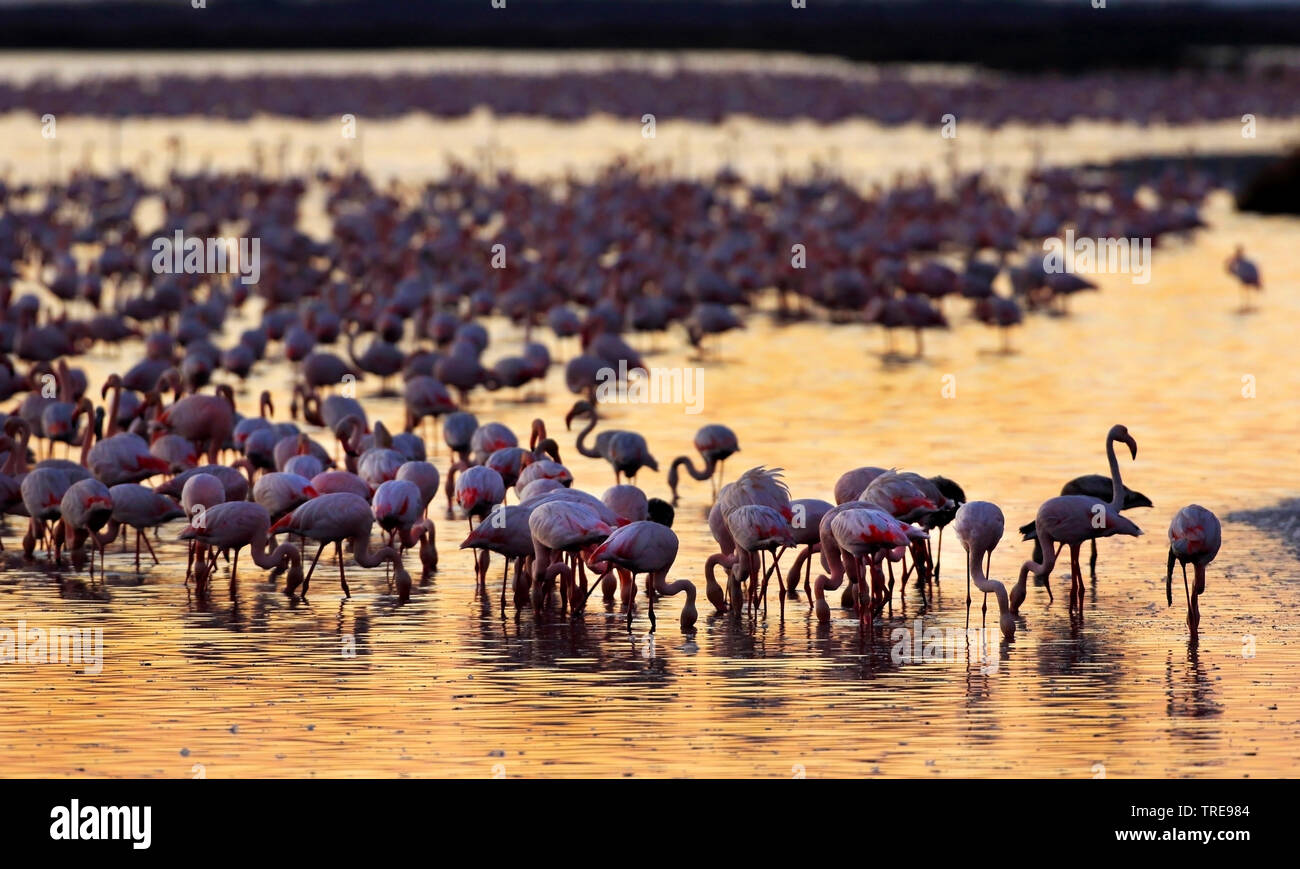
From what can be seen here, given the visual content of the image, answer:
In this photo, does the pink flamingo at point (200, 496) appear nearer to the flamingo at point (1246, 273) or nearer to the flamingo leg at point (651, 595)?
the flamingo leg at point (651, 595)

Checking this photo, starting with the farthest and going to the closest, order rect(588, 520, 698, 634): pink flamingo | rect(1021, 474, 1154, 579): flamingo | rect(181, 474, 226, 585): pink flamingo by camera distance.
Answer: rect(1021, 474, 1154, 579): flamingo < rect(181, 474, 226, 585): pink flamingo < rect(588, 520, 698, 634): pink flamingo

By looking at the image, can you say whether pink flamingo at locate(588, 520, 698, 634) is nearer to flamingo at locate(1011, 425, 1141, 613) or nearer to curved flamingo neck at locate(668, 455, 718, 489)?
flamingo at locate(1011, 425, 1141, 613)

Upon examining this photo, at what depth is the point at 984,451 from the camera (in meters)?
16.7

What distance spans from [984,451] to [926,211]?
1610 cm

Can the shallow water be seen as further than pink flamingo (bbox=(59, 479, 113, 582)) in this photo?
No

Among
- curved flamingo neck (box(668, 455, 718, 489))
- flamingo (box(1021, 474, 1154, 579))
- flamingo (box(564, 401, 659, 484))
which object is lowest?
flamingo (box(1021, 474, 1154, 579))

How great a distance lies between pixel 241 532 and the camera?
12000 mm

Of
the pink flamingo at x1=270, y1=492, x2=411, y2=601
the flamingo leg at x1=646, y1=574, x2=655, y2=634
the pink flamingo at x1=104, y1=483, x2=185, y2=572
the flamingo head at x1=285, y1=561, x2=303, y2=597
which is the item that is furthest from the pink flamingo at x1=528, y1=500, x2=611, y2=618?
the pink flamingo at x1=104, y1=483, x2=185, y2=572

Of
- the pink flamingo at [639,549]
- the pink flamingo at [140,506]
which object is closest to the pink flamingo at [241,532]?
the pink flamingo at [140,506]

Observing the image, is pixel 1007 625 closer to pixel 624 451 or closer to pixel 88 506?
pixel 624 451

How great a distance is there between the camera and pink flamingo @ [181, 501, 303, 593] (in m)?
11.9

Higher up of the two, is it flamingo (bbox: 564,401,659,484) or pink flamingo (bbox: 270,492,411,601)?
flamingo (bbox: 564,401,659,484)

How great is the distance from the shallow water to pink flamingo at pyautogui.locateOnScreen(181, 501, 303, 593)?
0.23 metres

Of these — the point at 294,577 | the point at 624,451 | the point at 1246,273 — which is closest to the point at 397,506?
the point at 294,577
